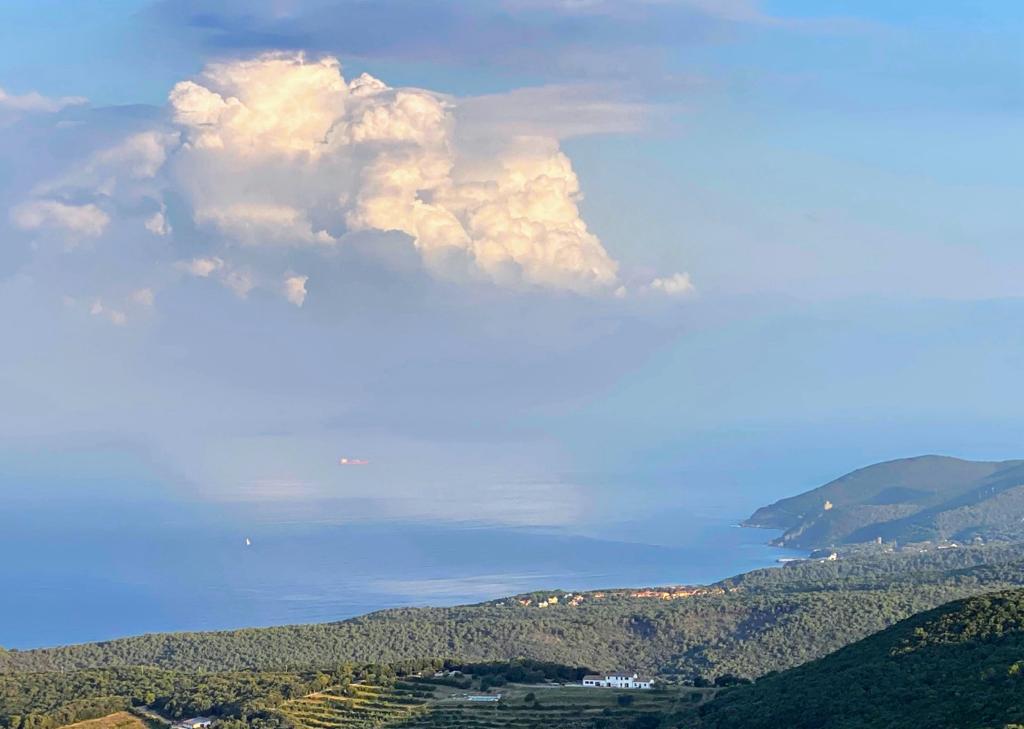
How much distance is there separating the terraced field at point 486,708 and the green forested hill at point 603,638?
22.6 metres

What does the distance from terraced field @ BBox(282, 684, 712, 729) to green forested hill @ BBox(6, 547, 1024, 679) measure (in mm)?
22563

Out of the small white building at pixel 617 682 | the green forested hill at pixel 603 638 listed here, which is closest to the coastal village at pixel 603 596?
the green forested hill at pixel 603 638

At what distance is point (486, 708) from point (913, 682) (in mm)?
17165

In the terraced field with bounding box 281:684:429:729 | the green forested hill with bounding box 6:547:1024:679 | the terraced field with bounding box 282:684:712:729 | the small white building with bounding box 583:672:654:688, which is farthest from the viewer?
the green forested hill with bounding box 6:547:1024:679

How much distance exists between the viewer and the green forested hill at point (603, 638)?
3536 inches

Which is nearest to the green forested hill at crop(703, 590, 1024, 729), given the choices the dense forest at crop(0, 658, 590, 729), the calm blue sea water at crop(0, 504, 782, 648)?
the dense forest at crop(0, 658, 590, 729)

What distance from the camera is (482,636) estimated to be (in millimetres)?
96250

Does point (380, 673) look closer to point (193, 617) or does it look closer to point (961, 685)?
point (961, 685)

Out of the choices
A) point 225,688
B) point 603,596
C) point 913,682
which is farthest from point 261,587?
point 913,682

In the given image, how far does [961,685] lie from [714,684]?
61.0 ft

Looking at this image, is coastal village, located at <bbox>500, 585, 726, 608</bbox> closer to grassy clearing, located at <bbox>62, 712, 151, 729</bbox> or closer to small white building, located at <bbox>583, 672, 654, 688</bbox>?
small white building, located at <bbox>583, 672, 654, 688</bbox>

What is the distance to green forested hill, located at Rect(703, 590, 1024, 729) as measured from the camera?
44469 millimetres

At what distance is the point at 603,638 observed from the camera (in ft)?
313

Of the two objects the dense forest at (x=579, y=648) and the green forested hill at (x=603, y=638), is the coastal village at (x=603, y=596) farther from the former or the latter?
the green forested hill at (x=603, y=638)
